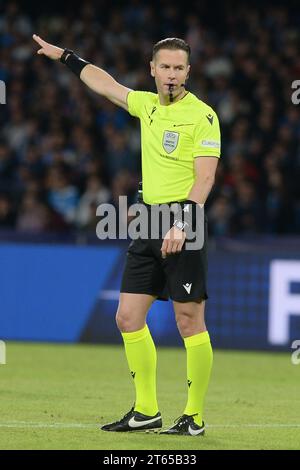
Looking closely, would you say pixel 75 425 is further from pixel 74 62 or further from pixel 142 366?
pixel 74 62

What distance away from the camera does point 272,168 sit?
49.6 feet

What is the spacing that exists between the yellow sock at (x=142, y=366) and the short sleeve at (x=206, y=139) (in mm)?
1195

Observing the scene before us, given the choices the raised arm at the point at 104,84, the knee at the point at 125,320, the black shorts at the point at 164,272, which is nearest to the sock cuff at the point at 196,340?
the black shorts at the point at 164,272

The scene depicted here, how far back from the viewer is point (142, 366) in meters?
7.49

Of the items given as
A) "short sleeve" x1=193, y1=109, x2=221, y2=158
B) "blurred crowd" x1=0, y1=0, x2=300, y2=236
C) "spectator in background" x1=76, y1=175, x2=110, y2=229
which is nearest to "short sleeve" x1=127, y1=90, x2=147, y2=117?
"short sleeve" x1=193, y1=109, x2=221, y2=158

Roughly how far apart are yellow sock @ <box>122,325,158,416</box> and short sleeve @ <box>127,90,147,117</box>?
1.39 meters

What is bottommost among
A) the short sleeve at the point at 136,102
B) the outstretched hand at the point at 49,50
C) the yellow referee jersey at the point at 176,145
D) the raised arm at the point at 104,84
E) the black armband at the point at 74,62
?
the yellow referee jersey at the point at 176,145

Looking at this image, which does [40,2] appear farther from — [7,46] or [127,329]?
[127,329]

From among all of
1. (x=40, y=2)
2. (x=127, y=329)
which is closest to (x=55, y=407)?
(x=127, y=329)

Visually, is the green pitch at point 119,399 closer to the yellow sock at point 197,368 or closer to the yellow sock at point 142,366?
the yellow sock at point 197,368

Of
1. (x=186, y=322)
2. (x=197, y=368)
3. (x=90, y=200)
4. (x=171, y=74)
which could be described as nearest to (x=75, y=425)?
(x=197, y=368)

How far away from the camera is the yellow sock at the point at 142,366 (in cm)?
748

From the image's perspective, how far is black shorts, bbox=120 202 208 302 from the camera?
7.25 metres

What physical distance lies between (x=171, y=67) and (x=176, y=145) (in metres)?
0.47
